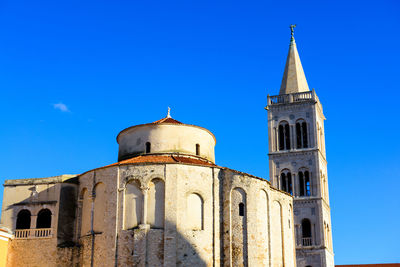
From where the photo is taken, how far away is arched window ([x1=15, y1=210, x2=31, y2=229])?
38.8 meters

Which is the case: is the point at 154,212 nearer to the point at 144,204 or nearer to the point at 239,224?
the point at 144,204

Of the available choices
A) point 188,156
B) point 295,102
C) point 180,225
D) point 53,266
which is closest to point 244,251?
point 180,225

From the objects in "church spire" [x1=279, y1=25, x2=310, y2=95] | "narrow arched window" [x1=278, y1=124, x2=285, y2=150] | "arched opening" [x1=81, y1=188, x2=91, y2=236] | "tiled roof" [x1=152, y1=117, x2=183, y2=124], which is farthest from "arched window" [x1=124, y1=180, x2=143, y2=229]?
"church spire" [x1=279, y1=25, x2=310, y2=95]

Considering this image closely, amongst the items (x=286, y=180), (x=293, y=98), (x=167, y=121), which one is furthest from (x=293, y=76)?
(x=167, y=121)

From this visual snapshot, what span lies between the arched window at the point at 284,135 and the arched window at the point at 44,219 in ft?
100

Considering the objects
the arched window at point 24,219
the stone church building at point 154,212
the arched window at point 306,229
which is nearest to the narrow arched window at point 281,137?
the arched window at point 306,229

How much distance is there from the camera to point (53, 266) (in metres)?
36.3

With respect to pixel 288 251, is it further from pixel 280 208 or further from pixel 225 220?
pixel 225 220

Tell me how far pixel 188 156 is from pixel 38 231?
10684mm

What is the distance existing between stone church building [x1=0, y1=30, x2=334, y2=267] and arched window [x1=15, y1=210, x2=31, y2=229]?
6 centimetres

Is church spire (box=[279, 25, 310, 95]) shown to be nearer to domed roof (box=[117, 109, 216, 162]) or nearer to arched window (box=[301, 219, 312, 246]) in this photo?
arched window (box=[301, 219, 312, 246])

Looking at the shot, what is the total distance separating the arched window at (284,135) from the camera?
206 feet

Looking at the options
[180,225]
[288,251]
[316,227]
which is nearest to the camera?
[180,225]

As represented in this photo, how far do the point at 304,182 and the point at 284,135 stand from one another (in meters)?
5.71
